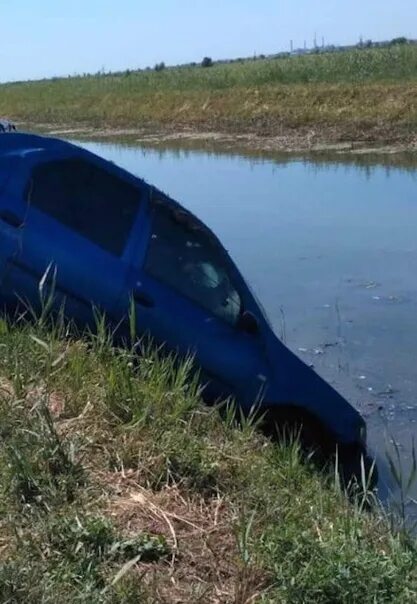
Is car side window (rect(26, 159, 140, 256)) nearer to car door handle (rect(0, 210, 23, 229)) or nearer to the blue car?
the blue car

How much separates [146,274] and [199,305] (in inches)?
14.9

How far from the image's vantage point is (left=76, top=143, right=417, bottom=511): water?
33.4ft

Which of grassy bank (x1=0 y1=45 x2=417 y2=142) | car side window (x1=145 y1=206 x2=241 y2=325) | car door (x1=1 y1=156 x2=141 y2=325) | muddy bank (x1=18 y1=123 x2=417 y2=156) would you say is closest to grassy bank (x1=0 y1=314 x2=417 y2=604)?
car door (x1=1 y1=156 x2=141 y2=325)


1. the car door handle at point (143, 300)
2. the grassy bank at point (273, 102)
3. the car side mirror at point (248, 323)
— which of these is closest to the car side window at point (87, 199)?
the car door handle at point (143, 300)

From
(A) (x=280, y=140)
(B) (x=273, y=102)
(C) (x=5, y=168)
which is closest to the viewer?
(C) (x=5, y=168)

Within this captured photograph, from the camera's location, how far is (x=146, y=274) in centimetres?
776

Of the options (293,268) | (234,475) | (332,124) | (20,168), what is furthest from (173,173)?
(234,475)

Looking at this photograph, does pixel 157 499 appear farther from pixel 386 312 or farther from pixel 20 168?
pixel 386 312

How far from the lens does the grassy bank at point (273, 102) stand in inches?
1323

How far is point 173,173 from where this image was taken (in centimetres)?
2620

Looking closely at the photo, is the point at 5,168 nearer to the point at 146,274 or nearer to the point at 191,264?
the point at 146,274

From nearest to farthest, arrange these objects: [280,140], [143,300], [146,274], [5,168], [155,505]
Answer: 1. [155,505]
2. [143,300]
3. [146,274]
4. [5,168]
5. [280,140]

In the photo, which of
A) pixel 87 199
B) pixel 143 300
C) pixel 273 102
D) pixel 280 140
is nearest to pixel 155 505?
pixel 143 300

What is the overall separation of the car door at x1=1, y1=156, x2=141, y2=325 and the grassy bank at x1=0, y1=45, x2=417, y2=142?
75.2 ft
